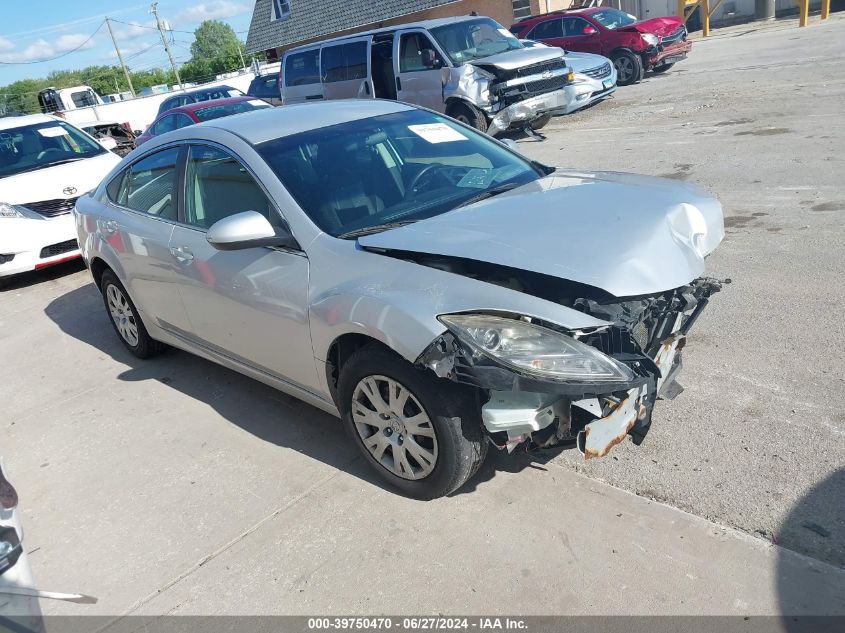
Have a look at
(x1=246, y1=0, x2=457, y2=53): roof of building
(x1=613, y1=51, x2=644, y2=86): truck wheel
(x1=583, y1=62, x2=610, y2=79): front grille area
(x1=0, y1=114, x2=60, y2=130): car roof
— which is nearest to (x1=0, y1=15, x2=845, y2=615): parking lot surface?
(x1=0, y1=114, x2=60, y2=130): car roof

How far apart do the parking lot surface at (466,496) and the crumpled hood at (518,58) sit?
7084 mm

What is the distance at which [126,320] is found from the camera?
18.5 ft

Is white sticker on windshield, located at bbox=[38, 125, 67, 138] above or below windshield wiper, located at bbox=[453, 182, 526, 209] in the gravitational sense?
above

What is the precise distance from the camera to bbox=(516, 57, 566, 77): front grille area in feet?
40.2

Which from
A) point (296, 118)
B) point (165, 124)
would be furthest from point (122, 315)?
point (165, 124)

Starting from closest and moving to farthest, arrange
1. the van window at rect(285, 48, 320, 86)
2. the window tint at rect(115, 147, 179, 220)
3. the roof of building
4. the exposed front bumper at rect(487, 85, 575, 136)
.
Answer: the window tint at rect(115, 147, 179, 220), the exposed front bumper at rect(487, 85, 575, 136), the van window at rect(285, 48, 320, 86), the roof of building

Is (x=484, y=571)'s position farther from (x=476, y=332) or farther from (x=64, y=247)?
(x=64, y=247)

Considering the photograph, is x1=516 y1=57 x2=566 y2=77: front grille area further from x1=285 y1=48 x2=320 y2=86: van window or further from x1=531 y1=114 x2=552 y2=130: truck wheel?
x1=285 y1=48 x2=320 y2=86: van window

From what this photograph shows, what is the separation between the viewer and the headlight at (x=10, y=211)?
328 inches

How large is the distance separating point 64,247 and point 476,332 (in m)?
7.10

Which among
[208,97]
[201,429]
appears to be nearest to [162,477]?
[201,429]

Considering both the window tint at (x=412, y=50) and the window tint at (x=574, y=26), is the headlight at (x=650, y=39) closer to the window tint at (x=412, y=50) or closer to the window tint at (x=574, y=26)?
the window tint at (x=574, y=26)

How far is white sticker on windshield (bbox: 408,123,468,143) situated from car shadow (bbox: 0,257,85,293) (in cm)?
616

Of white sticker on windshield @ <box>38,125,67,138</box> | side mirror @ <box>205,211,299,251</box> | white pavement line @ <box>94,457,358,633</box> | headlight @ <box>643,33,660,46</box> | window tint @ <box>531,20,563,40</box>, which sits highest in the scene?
white sticker on windshield @ <box>38,125,67,138</box>
